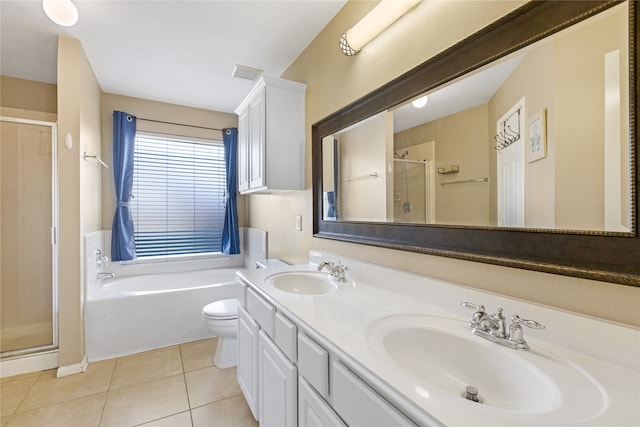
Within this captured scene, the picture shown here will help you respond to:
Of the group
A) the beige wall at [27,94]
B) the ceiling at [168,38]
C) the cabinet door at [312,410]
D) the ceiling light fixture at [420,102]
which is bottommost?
the cabinet door at [312,410]

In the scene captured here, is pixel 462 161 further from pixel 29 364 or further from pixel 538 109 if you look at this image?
pixel 29 364

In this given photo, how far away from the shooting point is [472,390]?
733 millimetres

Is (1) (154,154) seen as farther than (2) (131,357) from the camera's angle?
A: Yes

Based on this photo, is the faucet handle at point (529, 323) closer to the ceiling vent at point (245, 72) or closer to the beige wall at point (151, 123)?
the ceiling vent at point (245, 72)

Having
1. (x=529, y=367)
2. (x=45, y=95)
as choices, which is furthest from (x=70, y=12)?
(x=529, y=367)

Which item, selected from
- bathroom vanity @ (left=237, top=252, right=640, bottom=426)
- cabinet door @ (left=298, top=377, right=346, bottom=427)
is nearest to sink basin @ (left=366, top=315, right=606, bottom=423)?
bathroom vanity @ (left=237, top=252, right=640, bottom=426)

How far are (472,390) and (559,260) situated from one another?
43cm

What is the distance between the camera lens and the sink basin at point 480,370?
58 cm

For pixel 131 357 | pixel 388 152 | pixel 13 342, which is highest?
pixel 388 152

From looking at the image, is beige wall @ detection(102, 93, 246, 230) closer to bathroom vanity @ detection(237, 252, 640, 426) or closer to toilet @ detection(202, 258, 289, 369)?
toilet @ detection(202, 258, 289, 369)

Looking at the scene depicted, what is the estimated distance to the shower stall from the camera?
3.99ft

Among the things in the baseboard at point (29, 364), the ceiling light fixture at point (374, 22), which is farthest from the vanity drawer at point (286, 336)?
the baseboard at point (29, 364)

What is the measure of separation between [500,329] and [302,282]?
1089mm

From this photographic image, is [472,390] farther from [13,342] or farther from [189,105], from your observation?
[189,105]
